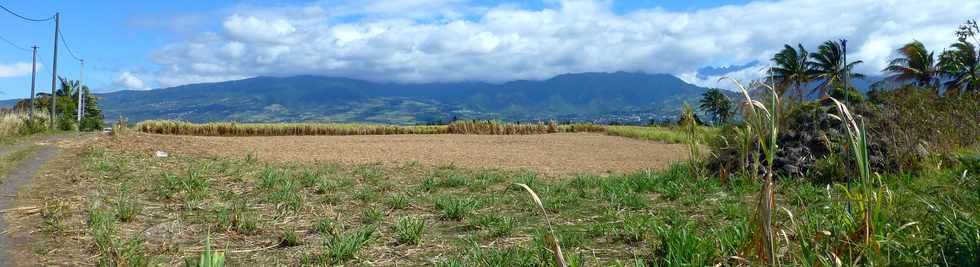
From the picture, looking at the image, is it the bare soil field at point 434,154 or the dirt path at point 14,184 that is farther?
the bare soil field at point 434,154

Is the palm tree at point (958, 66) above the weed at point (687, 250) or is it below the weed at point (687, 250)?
above

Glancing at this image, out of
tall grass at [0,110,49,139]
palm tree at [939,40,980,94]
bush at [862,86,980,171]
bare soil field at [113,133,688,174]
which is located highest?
palm tree at [939,40,980,94]

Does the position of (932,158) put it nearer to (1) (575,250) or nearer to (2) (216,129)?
(1) (575,250)

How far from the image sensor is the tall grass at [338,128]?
35.3 meters

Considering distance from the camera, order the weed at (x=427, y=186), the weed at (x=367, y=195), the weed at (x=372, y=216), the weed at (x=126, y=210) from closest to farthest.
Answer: the weed at (x=126, y=210), the weed at (x=372, y=216), the weed at (x=367, y=195), the weed at (x=427, y=186)

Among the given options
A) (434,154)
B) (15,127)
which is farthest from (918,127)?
(15,127)

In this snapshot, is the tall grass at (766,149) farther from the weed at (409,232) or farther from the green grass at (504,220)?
the weed at (409,232)

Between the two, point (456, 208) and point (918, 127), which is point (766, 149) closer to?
point (456, 208)

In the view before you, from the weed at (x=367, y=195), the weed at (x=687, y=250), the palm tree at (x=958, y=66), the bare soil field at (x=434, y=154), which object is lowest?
the bare soil field at (x=434, y=154)

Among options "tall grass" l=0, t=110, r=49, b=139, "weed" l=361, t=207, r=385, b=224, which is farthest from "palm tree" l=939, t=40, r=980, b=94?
"tall grass" l=0, t=110, r=49, b=139

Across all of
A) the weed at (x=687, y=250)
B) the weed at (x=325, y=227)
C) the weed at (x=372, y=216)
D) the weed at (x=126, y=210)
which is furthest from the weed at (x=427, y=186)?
the weed at (x=687, y=250)

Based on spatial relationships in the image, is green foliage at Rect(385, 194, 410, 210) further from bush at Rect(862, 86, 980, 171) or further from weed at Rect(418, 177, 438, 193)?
bush at Rect(862, 86, 980, 171)

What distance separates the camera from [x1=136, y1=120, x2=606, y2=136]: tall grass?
35281mm

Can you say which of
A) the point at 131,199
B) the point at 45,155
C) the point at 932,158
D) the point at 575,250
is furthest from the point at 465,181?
the point at 45,155
